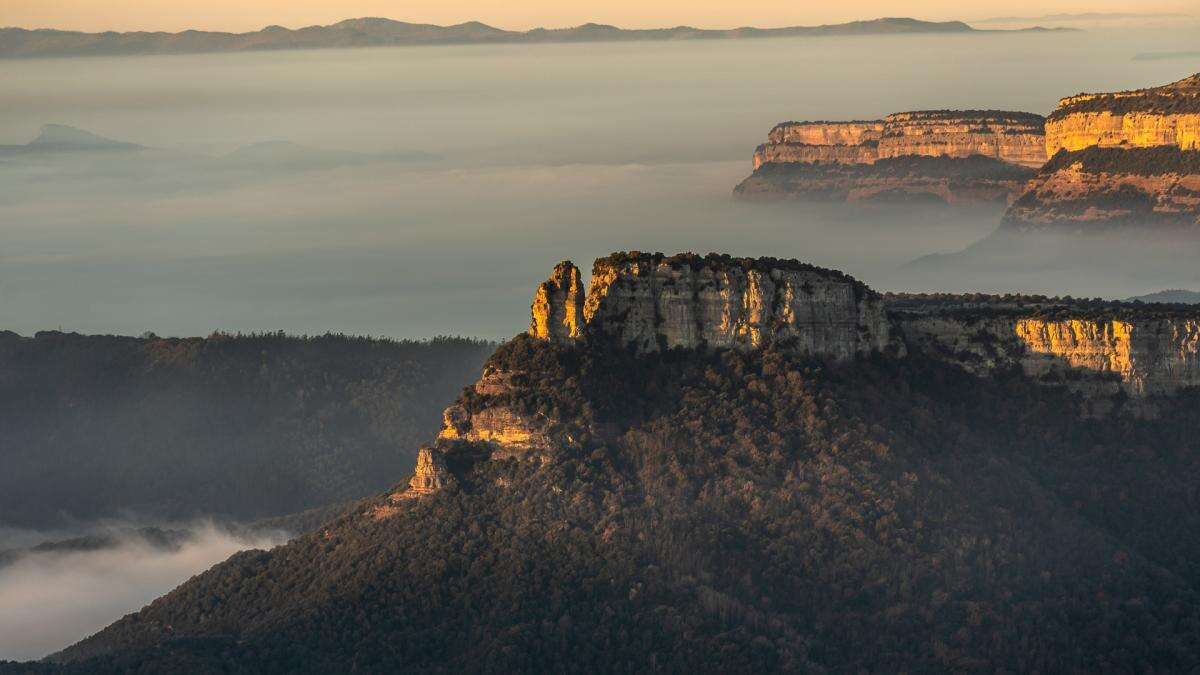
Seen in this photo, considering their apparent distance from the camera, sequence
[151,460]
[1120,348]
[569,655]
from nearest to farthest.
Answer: [569,655] < [1120,348] < [151,460]

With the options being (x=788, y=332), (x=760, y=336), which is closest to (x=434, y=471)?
(x=760, y=336)

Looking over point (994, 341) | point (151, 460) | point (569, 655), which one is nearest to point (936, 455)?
point (994, 341)

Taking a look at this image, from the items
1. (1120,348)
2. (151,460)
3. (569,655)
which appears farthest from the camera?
(151,460)

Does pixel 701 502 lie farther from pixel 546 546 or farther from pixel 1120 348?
pixel 1120 348

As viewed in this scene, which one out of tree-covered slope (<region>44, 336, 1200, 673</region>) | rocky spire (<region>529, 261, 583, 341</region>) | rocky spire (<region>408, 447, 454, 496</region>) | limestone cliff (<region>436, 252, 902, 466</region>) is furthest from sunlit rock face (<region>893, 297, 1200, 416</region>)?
rocky spire (<region>408, 447, 454, 496</region>)

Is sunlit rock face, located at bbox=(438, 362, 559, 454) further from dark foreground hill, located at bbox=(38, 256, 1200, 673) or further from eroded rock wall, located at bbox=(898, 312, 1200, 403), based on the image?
eroded rock wall, located at bbox=(898, 312, 1200, 403)

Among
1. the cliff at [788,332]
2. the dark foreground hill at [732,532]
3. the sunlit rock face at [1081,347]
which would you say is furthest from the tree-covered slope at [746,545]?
the sunlit rock face at [1081,347]

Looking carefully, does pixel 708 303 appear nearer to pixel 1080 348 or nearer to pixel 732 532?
pixel 732 532
